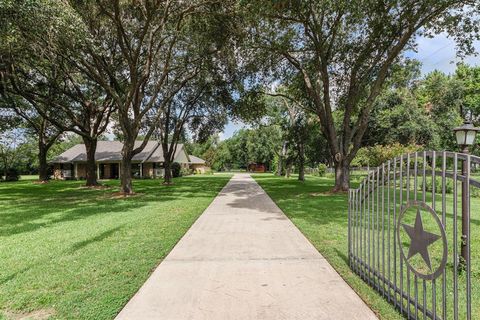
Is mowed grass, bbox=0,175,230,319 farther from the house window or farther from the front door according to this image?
the front door

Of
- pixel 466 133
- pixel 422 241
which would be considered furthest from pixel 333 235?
pixel 422 241

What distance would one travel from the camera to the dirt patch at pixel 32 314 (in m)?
3.43

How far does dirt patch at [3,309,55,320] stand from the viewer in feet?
11.2

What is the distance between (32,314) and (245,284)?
2404mm

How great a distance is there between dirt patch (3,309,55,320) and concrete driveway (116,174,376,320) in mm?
791

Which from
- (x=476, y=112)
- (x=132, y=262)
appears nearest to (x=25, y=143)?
(x=132, y=262)

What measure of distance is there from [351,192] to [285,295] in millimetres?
1989

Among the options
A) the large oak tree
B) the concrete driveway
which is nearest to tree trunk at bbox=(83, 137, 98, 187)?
the large oak tree

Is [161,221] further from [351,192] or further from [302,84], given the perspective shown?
[302,84]

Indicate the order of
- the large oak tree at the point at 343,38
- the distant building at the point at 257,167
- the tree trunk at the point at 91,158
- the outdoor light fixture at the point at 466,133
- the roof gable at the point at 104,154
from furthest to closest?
the distant building at the point at 257,167, the roof gable at the point at 104,154, the tree trunk at the point at 91,158, the large oak tree at the point at 343,38, the outdoor light fixture at the point at 466,133

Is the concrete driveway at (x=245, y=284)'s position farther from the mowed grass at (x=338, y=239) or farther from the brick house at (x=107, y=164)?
the brick house at (x=107, y=164)

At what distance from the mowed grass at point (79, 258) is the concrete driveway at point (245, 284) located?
33cm

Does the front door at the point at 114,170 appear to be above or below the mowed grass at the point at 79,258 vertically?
above

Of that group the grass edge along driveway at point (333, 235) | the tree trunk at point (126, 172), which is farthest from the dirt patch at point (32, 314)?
the tree trunk at point (126, 172)
